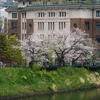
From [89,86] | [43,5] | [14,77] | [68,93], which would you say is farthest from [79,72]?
[43,5]

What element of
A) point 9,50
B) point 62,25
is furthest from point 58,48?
point 62,25

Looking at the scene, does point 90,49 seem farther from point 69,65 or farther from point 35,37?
point 35,37

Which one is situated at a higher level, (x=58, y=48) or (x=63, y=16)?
(x=63, y=16)

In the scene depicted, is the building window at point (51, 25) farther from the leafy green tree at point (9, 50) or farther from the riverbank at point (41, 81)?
the leafy green tree at point (9, 50)

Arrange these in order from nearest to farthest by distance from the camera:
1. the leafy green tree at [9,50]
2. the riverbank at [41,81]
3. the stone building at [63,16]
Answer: the riverbank at [41,81] → the leafy green tree at [9,50] → the stone building at [63,16]

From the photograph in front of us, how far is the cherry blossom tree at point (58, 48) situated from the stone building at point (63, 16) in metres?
7.28

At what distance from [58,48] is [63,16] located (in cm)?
1363

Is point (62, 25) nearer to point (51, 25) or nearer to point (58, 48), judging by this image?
point (51, 25)

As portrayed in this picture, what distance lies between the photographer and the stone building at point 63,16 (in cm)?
6762

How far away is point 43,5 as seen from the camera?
2768 inches

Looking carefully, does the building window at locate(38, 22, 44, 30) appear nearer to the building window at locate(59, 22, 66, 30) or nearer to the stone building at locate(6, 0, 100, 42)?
the stone building at locate(6, 0, 100, 42)

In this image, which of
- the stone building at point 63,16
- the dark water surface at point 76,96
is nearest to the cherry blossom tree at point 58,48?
the dark water surface at point 76,96

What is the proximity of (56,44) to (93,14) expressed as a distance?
14.4m

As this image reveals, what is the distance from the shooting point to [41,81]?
4947 centimetres
